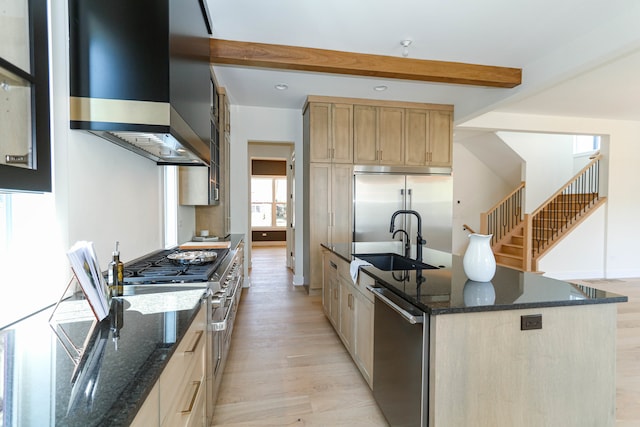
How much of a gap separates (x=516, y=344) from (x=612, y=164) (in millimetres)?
6336

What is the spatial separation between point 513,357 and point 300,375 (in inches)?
59.3

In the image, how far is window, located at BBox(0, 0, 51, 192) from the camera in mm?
1009

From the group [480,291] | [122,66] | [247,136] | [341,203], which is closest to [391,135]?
[341,203]

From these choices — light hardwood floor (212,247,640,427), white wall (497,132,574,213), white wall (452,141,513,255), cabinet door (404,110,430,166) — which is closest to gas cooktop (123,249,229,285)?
light hardwood floor (212,247,640,427)

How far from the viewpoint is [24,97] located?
1111mm

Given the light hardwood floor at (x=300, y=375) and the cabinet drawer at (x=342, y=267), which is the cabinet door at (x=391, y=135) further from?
the light hardwood floor at (x=300, y=375)

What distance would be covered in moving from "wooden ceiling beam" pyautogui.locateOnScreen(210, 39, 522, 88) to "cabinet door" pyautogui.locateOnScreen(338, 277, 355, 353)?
6.92ft

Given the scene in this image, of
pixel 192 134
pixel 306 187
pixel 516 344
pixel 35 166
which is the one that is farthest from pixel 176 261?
pixel 306 187

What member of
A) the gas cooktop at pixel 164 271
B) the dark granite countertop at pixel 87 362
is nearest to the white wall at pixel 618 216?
the gas cooktop at pixel 164 271

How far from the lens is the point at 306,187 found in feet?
15.2

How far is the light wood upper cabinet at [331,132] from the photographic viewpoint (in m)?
4.31

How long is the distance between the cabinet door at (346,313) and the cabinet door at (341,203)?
183 centimetres

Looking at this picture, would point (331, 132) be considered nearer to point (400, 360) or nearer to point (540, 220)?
point (400, 360)

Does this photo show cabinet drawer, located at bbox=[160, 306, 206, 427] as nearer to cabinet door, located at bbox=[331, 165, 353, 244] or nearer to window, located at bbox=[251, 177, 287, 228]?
cabinet door, located at bbox=[331, 165, 353, 244]
